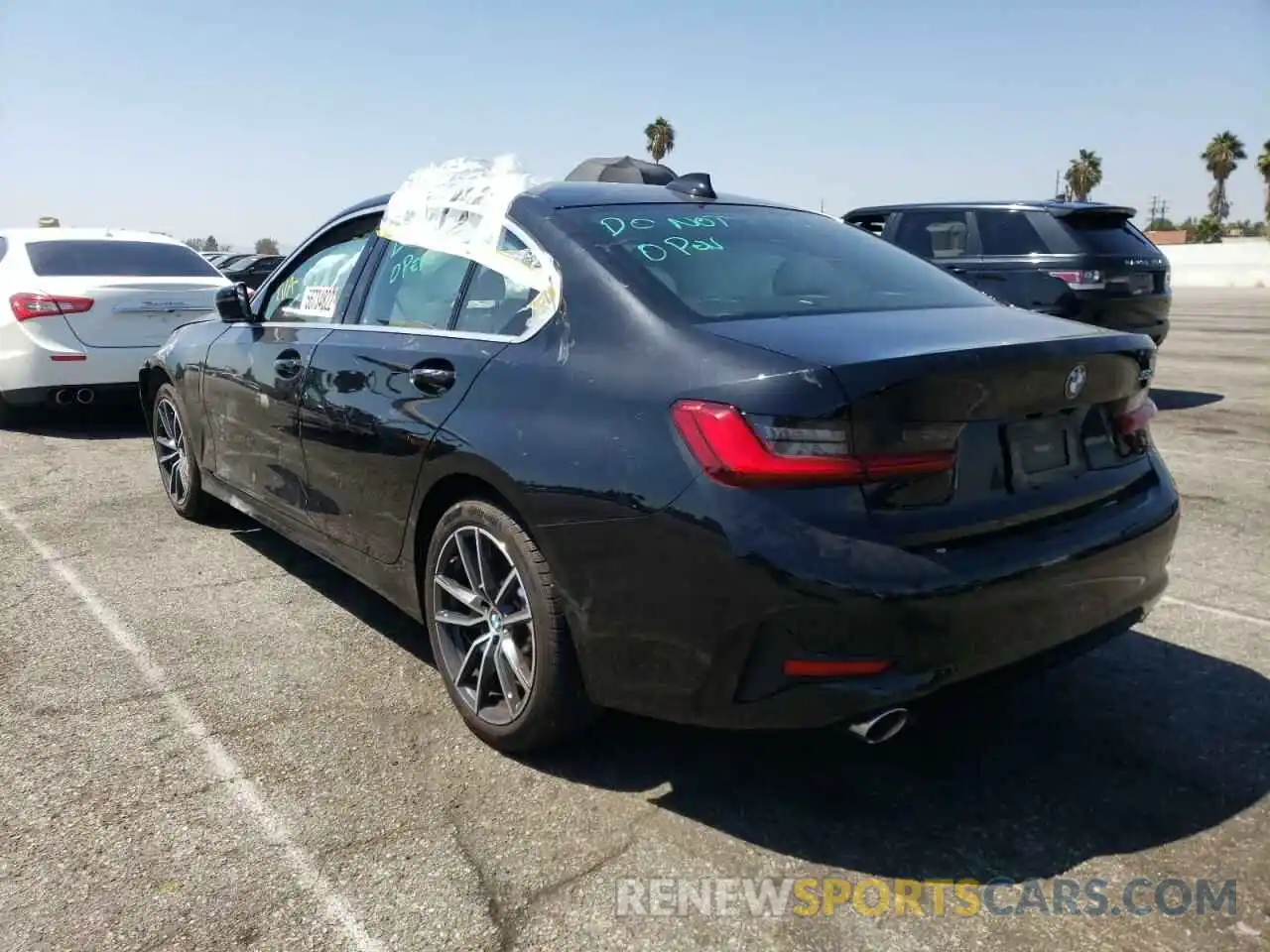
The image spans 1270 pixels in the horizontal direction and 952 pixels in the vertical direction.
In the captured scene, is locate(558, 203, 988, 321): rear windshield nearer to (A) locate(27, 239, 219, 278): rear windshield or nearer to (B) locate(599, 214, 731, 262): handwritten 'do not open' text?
(B) locate(599, 214, 731, 262): handwritten 'do not open' text

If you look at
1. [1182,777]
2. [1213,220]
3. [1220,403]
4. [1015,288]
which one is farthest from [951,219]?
[1213,220]

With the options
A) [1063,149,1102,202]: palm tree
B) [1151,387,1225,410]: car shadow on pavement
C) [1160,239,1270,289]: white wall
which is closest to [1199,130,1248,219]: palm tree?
[1063,149,1102,202]: palm tree

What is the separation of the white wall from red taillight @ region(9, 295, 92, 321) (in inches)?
1457

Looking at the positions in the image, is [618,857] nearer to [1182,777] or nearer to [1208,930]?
[1208,930]

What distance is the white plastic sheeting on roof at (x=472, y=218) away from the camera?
121 inches

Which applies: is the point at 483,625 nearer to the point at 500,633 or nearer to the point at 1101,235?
the point at 500,633

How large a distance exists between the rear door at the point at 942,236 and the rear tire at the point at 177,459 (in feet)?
20.6

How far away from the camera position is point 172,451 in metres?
5.71

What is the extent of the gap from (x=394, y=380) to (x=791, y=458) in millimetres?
1554

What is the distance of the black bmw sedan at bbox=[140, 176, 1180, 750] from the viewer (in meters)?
2.35

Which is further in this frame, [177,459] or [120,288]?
[120,288]

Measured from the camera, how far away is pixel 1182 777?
2920mm

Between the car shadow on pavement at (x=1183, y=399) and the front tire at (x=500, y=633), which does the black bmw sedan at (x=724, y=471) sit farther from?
the car shadow on pavement at (x=1183, y=399)

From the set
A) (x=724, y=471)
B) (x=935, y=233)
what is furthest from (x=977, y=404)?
(x=935, y=233)
